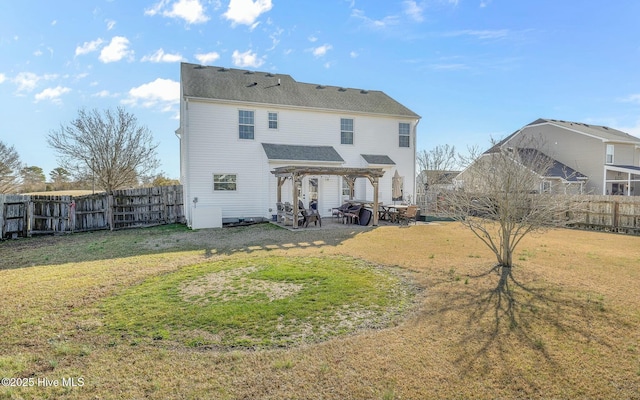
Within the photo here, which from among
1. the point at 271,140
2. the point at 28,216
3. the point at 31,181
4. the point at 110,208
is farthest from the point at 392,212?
the point at 31,181

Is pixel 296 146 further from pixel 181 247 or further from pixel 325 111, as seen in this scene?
pixel 181 247

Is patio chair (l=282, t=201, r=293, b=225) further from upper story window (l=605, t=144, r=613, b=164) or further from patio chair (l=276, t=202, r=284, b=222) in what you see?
upper story window (l=605, t=144, r=613, b=164)

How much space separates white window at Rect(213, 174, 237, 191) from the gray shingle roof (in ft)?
25.1

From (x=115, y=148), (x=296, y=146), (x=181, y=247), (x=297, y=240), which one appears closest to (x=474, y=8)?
(x=296, y=146)

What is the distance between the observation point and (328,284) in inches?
262

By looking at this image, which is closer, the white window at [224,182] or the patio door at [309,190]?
the white window at [224,182]

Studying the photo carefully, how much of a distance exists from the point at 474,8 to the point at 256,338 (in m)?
14.5

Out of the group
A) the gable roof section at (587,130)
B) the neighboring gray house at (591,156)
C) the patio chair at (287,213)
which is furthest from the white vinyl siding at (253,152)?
the gable roof section at (587,130)

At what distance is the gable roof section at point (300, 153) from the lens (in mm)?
16672

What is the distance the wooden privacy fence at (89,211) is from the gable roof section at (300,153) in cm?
559

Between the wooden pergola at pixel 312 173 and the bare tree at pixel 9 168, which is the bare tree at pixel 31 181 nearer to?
the bare tree at pixel 9 168

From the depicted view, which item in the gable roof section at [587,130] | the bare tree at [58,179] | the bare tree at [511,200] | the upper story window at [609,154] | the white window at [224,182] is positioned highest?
the gable roof section at [587,130]

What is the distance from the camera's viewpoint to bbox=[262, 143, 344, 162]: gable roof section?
1667 cm

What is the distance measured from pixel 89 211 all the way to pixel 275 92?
11.1 m
